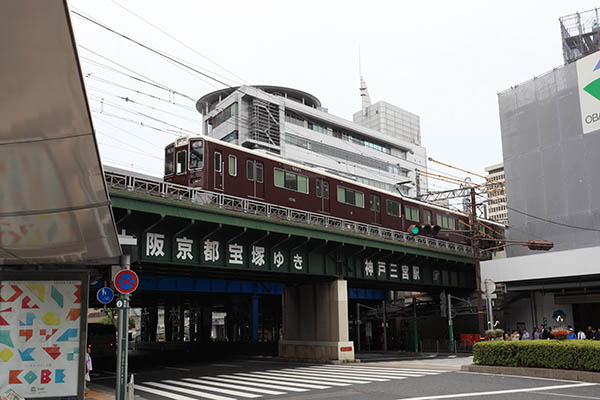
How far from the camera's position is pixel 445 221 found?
42062 millimetres

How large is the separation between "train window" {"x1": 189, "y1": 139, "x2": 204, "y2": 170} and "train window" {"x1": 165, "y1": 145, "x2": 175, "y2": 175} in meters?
1.75

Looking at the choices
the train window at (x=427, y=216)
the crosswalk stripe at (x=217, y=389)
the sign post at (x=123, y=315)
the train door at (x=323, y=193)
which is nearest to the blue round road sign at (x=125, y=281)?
the sign post at (x=123, y=315)

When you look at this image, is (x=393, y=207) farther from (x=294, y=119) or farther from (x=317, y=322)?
(x=294, y=119)

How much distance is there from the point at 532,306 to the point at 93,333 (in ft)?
110

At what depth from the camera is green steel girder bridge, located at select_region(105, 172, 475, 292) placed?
68.0 feet

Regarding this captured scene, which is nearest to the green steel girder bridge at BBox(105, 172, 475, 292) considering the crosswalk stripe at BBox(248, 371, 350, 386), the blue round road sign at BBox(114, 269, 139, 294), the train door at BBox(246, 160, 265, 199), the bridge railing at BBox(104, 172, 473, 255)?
the bridge railing at BBox(104, 172, 473, 255)

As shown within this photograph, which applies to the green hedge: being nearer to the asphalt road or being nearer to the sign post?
the asphalt road

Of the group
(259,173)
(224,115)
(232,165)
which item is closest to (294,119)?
(224,115)

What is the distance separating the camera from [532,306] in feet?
131

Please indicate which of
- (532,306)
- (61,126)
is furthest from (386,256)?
(61,126)

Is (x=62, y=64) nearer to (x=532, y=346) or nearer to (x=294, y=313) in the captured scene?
(x=532, y=346)

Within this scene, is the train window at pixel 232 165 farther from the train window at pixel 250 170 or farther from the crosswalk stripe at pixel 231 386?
the crosswalk stripe at pixel 231 386

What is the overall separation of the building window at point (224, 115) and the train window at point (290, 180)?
47.7 metres

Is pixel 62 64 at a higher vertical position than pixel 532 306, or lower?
higher
